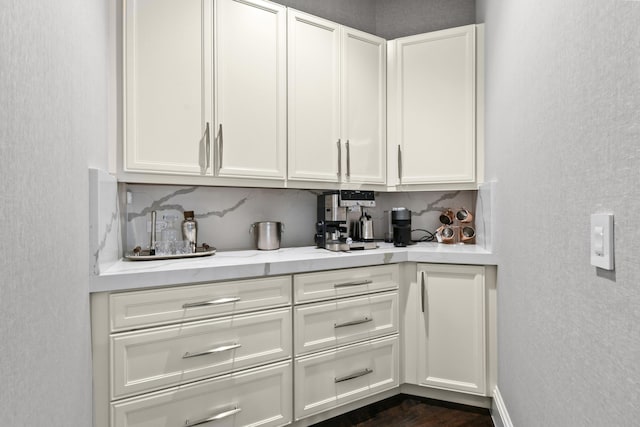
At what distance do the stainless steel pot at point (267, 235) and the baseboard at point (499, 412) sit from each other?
1.48m

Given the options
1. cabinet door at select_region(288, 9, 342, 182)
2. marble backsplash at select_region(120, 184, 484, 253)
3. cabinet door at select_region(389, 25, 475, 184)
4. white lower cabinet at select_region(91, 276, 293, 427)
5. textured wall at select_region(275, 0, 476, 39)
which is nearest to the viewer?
white lower cabinet at select_region(91, 276, 293, 427)

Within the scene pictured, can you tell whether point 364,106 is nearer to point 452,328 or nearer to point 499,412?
point 452,328

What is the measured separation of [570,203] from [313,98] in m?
1.66

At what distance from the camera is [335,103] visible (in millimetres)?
2365

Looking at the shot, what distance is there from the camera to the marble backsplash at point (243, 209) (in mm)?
2088

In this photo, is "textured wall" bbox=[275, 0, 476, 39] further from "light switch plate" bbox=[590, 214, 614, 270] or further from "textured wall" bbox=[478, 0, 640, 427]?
"light switch plate" bbox=[590, 214, 614, 270]

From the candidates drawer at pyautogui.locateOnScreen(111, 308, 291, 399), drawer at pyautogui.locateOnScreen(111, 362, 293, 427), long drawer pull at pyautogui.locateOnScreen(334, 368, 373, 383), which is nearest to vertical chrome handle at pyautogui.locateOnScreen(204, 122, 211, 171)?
drawer at pyautogui.locateOnScreen(111, 308, 291, 399)

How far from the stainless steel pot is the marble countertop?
58 millimetres

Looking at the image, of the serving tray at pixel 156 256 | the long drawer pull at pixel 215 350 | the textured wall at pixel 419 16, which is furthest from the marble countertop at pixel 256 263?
the textured wall at pixel 419 16

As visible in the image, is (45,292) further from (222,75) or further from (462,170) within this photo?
(462,170)

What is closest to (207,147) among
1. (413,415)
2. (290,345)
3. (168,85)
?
(168,85)

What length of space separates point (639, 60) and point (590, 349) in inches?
23.2

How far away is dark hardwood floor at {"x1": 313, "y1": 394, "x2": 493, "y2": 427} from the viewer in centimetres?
202

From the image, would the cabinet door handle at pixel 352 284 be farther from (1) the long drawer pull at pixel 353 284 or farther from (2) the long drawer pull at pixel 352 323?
(2) the long drawer pull at pixel 352 323
